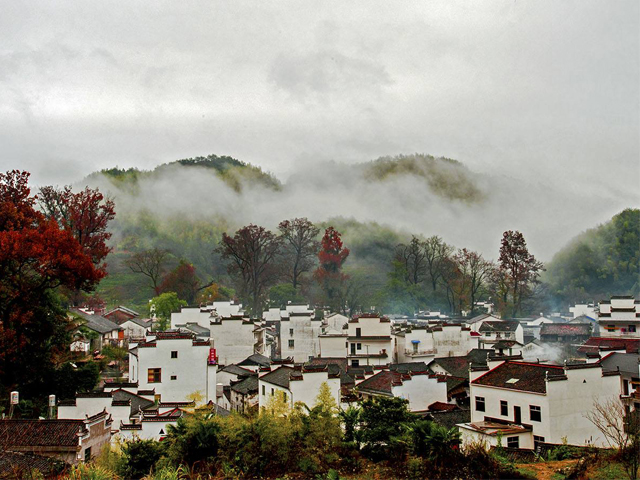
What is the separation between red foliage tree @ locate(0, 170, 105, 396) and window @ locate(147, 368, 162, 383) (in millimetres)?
3347

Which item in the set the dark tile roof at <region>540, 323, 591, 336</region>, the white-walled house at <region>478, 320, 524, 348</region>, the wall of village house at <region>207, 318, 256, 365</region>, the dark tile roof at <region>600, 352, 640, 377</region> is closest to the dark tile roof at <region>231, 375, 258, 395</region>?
the wall of village house at <region>207, 318, 256, 365</region>

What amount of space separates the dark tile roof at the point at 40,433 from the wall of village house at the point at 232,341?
17.0m

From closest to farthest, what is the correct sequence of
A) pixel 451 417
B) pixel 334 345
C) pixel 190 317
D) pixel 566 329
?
pixel 451 417, pixel 334 345, pixel 190 317, pixel 566 329

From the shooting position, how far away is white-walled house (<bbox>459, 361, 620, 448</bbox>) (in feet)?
57.2

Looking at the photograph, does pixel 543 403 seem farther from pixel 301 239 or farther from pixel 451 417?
pixel 301 239

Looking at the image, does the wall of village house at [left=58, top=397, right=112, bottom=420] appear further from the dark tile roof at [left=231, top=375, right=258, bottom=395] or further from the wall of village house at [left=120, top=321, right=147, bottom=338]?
the wall of village house at [left=120, top=321, right=147, bottom=338]

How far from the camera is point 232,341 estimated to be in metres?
31.6

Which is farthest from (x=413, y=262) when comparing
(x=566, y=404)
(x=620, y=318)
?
(x=566, y=404)

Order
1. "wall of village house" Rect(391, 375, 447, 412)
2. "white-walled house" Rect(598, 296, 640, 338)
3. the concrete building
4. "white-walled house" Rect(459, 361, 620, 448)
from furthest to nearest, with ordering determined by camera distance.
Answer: "white-walled house" Rect(598, 296, 640, 338), "wall of village house" Rect(391, 375, 447, 412), "white-walled house" Rect(459, 361, 620, 448), the concrete building

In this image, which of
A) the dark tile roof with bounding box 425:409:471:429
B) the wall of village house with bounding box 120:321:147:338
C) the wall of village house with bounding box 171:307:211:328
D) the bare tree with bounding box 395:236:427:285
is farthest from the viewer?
the bare tree with bounding box 395:236:427:285

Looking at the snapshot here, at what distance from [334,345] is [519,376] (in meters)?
15.2

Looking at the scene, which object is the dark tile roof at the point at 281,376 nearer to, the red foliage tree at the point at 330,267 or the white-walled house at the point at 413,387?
the white-walled house at the point at 413,387

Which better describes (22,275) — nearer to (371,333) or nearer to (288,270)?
(371,333)

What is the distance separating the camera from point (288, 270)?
187 feet
